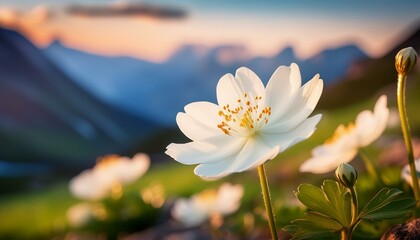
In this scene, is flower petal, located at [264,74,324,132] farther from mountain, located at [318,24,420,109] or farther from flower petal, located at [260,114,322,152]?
mountain, located at [318,24,420,109]

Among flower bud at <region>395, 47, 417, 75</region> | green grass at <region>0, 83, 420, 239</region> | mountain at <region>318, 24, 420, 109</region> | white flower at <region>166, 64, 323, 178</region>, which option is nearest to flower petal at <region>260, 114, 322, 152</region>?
white flower at <region>166, 64, 323, 178</region>

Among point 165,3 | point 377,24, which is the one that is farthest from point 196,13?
point 377,24

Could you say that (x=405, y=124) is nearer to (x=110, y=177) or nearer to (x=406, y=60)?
(x=406, y=60)

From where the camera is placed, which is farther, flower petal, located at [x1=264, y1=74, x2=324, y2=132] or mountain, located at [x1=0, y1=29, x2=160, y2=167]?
mountain, located at [x1=0, y1=29, x2=160, y2=167]

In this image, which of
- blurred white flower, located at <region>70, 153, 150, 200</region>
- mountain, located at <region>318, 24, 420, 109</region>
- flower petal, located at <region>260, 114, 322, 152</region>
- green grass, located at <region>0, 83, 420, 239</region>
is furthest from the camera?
Answer: mountain, located at <region>318, 24, 420, 109</region>

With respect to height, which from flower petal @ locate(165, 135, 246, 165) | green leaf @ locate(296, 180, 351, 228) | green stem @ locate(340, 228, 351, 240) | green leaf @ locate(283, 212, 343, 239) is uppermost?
flower petal @ locate(165, 135, 246, 165)

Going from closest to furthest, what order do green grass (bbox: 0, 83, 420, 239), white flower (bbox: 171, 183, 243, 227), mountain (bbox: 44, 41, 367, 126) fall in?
white flower (bbox: 171, 183, 243, 227) → green grass (bbox: 0, 83, 420, 239) → mountain (bbox: 44, 41, 367, 126)

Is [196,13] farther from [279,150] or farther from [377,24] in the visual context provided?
[279,150]

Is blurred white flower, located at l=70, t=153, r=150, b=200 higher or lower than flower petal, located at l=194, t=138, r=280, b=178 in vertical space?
higher

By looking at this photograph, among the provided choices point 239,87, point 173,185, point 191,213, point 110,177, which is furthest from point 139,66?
point 239,87
